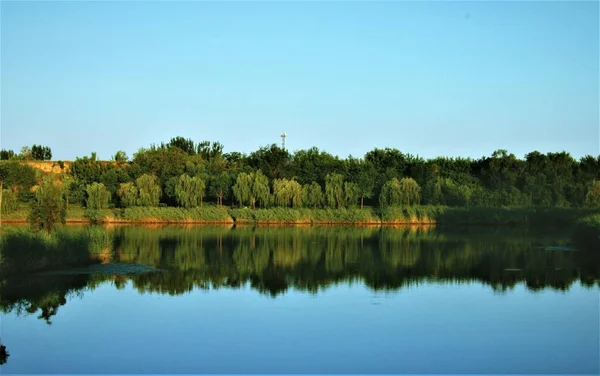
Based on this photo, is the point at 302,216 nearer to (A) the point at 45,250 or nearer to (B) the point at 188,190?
(B) the point at 188,190

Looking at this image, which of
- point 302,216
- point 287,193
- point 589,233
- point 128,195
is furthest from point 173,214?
point 589,233

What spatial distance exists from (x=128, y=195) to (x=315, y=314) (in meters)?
33.3

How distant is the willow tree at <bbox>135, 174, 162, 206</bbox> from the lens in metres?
47.0

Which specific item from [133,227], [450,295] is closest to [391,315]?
[450,295]

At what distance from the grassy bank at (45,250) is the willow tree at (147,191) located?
22.3m

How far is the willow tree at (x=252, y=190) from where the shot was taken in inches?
1871

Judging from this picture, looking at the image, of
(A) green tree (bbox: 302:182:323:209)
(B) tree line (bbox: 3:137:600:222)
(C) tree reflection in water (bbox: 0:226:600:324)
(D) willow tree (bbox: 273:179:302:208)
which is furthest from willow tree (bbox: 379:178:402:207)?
(C) tree reflection in water (bbox: 0:226:600:324)

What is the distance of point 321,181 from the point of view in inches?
2032

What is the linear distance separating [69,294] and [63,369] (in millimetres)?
6595

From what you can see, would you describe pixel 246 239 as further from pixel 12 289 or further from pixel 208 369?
pixel 208 369

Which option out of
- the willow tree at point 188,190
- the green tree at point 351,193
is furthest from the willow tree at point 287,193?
the willow tree at point 188,190

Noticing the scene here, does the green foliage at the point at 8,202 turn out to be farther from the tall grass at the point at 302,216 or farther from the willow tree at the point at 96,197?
the tall grass at the point at 302,216

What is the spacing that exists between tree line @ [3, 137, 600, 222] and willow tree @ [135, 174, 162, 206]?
65mm

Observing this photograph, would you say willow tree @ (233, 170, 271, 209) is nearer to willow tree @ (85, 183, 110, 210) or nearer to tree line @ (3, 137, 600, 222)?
tree line @ (3, 137, 600, 222)
